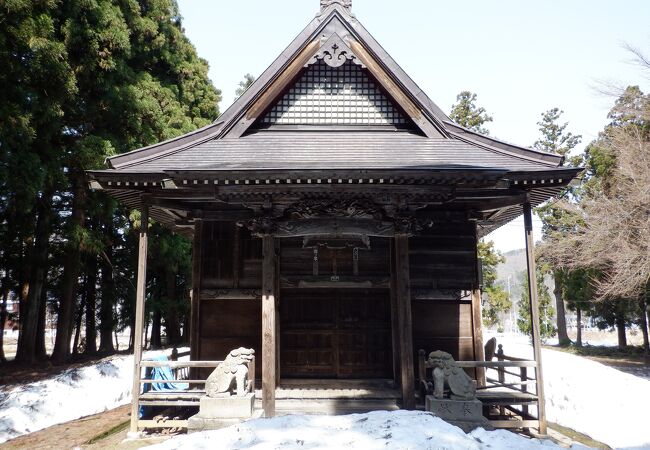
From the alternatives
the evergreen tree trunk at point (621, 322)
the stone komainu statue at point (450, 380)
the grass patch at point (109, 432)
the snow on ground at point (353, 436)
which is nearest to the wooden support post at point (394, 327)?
the stone komainu statue at point (450, 380)

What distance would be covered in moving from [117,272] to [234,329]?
14.7 m

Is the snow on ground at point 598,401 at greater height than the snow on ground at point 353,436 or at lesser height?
lesser

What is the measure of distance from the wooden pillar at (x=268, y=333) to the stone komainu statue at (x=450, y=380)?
293 cm

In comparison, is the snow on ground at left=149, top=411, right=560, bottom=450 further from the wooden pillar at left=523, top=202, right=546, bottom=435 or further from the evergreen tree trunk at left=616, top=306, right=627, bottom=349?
the evergreen tree trunk at left=616, top=306, right=627, bottom=349

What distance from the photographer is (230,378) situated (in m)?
7.81

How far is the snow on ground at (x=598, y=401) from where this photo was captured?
11.1 metres

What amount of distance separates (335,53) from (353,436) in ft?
25.4

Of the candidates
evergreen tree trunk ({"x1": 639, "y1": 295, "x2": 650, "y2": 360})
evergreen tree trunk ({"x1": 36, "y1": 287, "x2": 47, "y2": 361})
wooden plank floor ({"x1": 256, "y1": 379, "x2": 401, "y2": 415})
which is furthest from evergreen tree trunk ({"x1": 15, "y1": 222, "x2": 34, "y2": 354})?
evergreen tree trunk ({"x1": 639, "y1": 295, "x2": 650, "y2": 360})

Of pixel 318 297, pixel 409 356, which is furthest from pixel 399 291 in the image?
pixel 318 297

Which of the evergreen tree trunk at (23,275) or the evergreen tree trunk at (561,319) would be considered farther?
the evergreen tree trunk at (561,319)

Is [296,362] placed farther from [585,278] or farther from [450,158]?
[585,278]

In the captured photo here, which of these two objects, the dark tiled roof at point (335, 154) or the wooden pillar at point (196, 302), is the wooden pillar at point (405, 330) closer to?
the dark tiled roof at point (335, 154)

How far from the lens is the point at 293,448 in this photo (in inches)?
240

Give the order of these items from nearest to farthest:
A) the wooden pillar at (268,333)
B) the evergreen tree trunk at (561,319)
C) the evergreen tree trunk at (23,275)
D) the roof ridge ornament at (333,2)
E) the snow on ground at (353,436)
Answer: the snow on ground at (353,436) < the wooden pillar at (268,333) < the roof ridge ornament at (333,2) < the evergreen tree trunk at (23,275) < the evergreen tree trunk at (561,319)
